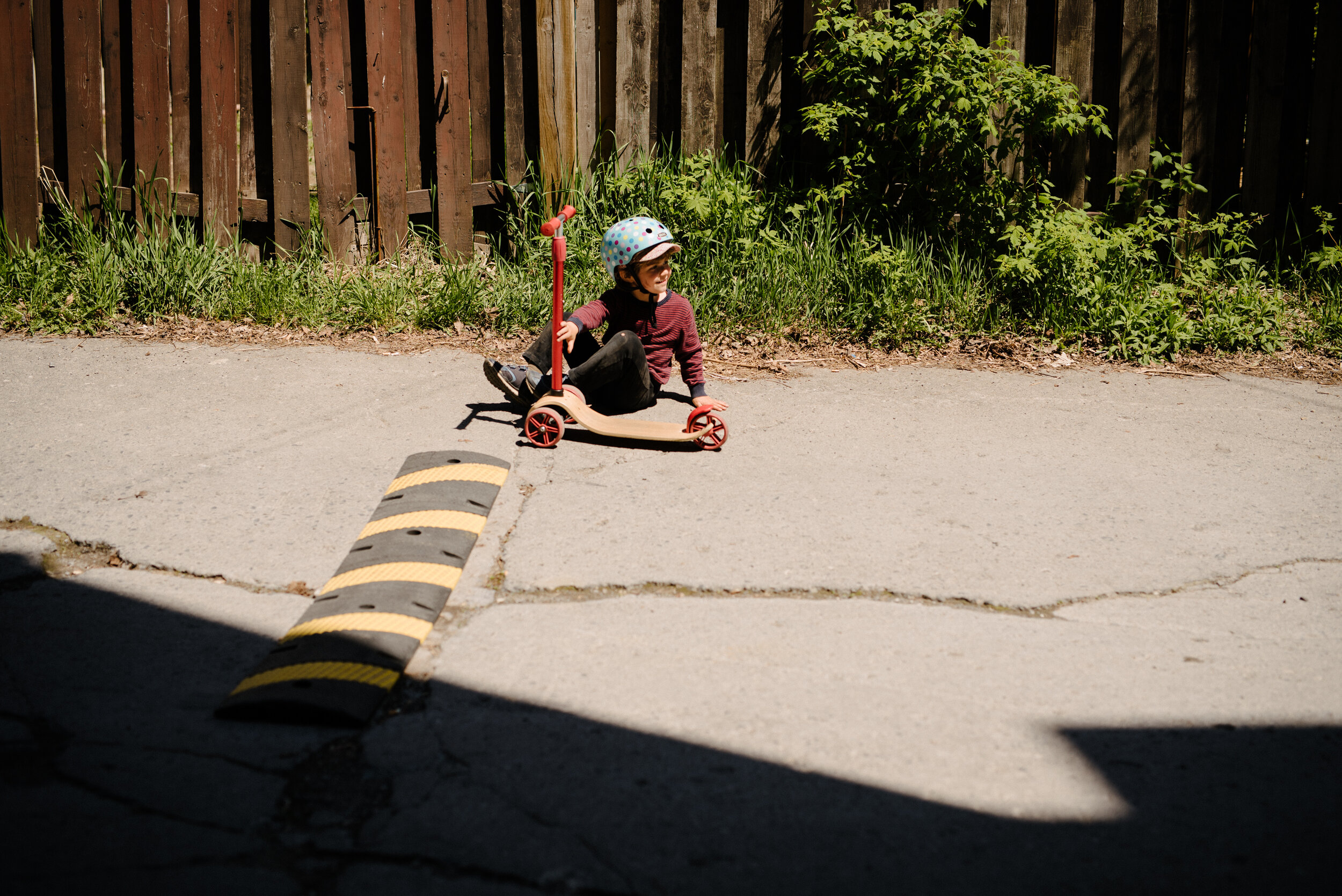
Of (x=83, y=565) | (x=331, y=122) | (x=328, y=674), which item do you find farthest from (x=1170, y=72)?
(x=83, y=565)

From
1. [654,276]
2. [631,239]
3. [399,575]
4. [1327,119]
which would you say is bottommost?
[399,575]

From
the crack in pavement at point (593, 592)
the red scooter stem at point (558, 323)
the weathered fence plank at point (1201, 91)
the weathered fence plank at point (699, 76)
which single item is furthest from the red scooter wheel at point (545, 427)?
the weathered fence plank at point (1201, 91)

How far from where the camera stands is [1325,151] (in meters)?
6.22

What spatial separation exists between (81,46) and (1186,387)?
616 cm

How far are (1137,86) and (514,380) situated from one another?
171 inches

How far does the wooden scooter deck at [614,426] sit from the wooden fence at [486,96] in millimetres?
2317

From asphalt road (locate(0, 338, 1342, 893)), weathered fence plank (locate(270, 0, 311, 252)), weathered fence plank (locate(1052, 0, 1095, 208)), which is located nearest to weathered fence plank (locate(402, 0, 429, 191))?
weathered fence plank (locate(270, 0, 311, 252))

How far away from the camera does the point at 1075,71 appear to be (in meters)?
6.11

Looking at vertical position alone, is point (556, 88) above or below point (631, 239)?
above

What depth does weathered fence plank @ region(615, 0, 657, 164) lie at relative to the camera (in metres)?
6.28

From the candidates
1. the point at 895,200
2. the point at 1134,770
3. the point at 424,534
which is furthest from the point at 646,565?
the point at 895,200

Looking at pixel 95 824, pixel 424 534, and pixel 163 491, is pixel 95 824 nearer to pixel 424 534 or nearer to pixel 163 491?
pixel 424 534

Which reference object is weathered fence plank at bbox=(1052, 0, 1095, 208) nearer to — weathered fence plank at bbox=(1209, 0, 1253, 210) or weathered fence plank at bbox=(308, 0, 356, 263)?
weathered fence plank at bbox=(1209, 0, 1253, 210)

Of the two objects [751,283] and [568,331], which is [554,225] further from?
[751,283]
